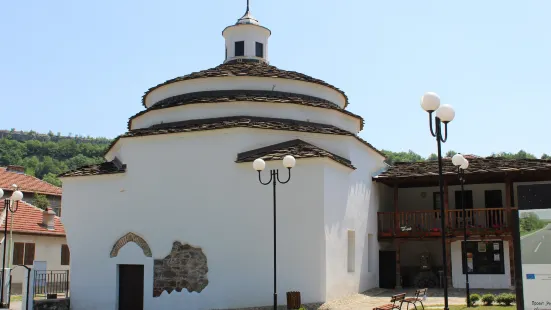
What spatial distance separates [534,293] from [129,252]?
1442 cm

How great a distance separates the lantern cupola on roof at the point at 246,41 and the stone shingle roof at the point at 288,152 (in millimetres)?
7849

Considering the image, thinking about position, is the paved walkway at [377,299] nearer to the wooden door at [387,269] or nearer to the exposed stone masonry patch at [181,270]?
the wooden door at [387,269]

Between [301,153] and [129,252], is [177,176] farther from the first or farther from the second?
[301,153]

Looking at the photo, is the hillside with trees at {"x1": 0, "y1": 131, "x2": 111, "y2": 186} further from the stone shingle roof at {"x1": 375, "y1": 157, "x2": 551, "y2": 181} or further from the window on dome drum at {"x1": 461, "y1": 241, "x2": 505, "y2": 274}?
the window on dome drum at {"x1": 461, "y1": 241, "x2": 505, "y2": 274}

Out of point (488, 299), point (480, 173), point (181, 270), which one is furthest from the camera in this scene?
point (480, 173)

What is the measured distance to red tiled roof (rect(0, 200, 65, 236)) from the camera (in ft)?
109

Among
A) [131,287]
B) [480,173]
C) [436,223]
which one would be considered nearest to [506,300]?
[480,173]

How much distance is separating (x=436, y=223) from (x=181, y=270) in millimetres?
12306

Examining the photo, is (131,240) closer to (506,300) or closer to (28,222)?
(506,300)

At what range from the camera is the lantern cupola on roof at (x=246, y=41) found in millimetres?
27406

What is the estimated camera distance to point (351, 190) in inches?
870

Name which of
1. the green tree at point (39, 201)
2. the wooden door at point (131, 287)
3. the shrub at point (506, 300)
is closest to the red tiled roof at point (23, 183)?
the green tree at point (39, 201)

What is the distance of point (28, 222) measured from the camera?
34469mm

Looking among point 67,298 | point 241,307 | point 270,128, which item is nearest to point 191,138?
point 270,128
